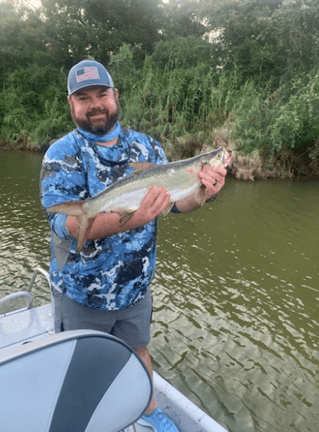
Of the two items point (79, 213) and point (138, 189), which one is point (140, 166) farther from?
point (79, 213)

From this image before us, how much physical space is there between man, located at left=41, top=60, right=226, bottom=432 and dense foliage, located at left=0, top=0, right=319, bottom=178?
1732 centimetres

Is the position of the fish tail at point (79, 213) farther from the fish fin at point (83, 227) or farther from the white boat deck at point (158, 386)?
the white boat deck at point (158, 386)

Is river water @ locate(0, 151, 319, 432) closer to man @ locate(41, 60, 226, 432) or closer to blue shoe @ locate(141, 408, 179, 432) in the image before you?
blue shoe @ locate(141, 408, 179, 432)

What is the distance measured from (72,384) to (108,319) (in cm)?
111

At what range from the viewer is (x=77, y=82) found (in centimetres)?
262

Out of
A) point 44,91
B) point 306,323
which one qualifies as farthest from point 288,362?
point 44,91

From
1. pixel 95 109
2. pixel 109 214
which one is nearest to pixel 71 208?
pixel 109 214

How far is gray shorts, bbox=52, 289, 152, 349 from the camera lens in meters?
2.78

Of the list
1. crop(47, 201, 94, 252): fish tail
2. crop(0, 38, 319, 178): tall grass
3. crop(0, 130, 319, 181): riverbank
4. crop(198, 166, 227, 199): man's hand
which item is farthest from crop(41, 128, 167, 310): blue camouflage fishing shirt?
crop(0, 38, 319, 178): tall grass

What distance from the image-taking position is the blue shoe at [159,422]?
3213 mm

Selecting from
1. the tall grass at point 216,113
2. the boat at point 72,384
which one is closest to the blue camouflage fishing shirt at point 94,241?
the boat at point 72,384

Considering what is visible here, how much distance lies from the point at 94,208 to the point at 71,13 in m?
43.3

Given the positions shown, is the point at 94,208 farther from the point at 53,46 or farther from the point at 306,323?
the point at 53,46

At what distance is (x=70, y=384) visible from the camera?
1706 millimetres
